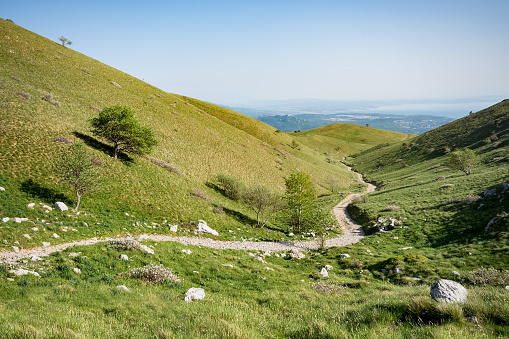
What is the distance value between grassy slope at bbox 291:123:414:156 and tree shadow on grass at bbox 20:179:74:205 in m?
132

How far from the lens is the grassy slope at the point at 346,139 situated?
6022 inches

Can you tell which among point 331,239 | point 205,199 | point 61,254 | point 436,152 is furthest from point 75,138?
point 436,152

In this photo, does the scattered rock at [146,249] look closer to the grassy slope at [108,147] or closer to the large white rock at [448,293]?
the grassy slope at [108,147]

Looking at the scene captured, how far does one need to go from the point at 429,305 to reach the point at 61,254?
60.3 feet

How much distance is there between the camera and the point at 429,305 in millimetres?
6648

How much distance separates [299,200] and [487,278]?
22.6 meters

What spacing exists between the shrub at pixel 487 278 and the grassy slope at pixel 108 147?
23992mm

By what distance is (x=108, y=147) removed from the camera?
3566 cm

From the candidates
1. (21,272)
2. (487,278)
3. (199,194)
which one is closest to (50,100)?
(199,194)

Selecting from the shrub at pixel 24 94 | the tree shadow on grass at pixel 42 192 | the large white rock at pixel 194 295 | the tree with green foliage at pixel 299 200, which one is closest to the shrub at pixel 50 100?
the shrub at pixel 24 94

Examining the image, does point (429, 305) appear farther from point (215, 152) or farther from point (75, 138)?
point (215, 152)

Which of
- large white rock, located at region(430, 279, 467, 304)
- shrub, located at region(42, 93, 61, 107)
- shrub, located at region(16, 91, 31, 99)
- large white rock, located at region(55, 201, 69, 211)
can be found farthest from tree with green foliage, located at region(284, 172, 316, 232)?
shrub, located at region(16, 91, 31, 99)

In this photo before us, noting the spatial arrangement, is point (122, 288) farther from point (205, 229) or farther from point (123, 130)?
point (123, 130)

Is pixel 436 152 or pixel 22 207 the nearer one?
pixel 22 207
